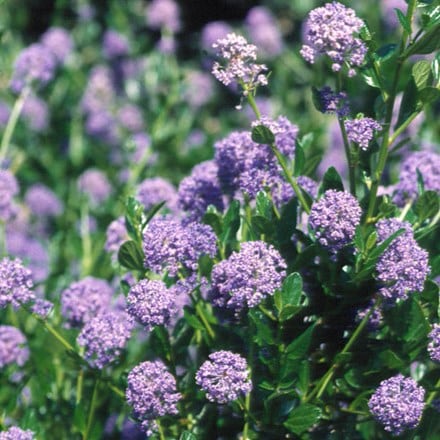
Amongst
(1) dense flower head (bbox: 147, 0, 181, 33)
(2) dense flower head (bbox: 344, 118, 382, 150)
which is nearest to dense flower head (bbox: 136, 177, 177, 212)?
(2) dense flower head (bbox: 344, 118, 382, 150)

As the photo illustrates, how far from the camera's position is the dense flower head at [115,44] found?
467cm

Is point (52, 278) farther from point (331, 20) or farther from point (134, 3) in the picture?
point (134, 3)

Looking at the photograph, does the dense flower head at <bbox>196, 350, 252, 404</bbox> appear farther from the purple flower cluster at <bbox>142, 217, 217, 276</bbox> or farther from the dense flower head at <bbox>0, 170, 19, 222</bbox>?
the dense flower head at <bbox>0, 170, 19, 222</bbox>

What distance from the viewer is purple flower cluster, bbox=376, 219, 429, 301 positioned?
1.62m

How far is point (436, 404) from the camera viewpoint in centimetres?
180

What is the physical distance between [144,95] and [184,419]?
2.59 m

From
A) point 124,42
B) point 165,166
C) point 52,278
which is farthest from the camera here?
point 124,42

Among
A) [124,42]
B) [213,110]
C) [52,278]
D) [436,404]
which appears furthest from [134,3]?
[436,404]

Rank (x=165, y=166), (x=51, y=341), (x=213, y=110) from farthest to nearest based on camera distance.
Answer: (x=213, y=110) → (x=165, y=166) → (x=51, y=341)

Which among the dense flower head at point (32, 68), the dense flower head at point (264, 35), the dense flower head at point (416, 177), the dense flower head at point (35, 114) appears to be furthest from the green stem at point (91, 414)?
the dense flower head at point (264, 35)

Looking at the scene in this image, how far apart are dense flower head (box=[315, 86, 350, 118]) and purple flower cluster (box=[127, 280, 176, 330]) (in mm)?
467

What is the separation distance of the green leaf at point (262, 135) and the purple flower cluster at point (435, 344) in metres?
0.47

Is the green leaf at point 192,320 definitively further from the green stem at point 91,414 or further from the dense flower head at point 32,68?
the dense flower head at point 32,68

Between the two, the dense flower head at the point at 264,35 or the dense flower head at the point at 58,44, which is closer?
the dense flower head at the point at 58,44
